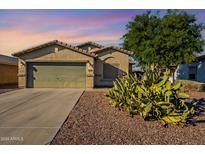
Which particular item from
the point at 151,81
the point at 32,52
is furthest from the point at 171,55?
the point at 151,81

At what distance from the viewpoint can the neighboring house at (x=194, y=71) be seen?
24.9 m

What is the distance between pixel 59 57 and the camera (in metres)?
21.8

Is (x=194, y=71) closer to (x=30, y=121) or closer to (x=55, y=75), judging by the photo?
(x=55, y=75)

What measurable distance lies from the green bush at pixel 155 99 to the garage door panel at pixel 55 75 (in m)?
10.6

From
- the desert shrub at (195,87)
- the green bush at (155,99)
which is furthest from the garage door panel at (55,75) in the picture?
the green bush at (155,99)

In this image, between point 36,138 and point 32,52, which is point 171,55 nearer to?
point 32,52

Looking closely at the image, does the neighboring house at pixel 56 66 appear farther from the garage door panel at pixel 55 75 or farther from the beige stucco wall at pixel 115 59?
the beige stucco wall at pixel 115 59

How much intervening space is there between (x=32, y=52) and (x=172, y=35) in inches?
409

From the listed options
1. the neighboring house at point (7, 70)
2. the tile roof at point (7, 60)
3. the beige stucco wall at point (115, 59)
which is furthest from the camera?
the neighboring house at point (7, 70)

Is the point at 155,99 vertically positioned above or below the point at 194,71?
below

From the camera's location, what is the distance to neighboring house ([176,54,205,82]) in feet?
81.7

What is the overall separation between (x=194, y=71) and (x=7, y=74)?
56.1 ft

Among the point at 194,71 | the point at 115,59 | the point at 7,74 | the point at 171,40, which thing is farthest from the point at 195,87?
the point at 7,74

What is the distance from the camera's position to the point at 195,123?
9.14 m
